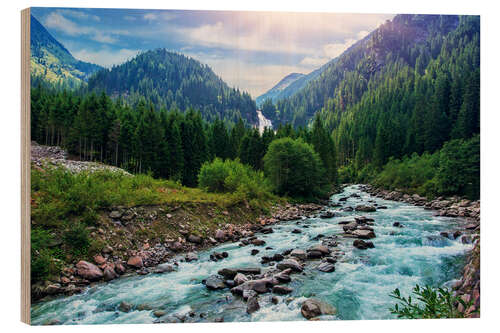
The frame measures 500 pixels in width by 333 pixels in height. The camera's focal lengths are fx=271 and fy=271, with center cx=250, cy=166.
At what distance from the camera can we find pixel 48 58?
12.6 feet

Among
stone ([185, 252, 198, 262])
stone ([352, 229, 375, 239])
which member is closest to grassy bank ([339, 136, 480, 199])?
stone ([352, 229, 375, 239])

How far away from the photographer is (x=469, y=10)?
175 inches

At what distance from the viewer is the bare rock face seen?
420cm

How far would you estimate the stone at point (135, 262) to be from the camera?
4.82 metres

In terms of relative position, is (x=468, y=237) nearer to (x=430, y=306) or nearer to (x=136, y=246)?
(x=430, y=306)

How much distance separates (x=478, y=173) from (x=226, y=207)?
229 inches

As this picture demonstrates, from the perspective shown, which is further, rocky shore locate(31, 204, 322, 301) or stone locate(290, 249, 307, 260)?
stone locate(290, 249, 307, 260)

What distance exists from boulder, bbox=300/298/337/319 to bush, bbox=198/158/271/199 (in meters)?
5.17

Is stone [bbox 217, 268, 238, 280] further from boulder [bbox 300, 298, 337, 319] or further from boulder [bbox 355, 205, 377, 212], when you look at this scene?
boulder [bbox 355, 205, 377, 212]

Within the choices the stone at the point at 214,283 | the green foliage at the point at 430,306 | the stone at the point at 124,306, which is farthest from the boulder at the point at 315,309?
the stone at the point at 124,306

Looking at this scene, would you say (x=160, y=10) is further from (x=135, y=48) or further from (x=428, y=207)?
(x=428, y=207)

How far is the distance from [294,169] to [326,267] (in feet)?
24.6

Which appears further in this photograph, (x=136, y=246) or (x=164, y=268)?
(x=136, y=246)

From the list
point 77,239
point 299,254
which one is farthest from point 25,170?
point 299,254
